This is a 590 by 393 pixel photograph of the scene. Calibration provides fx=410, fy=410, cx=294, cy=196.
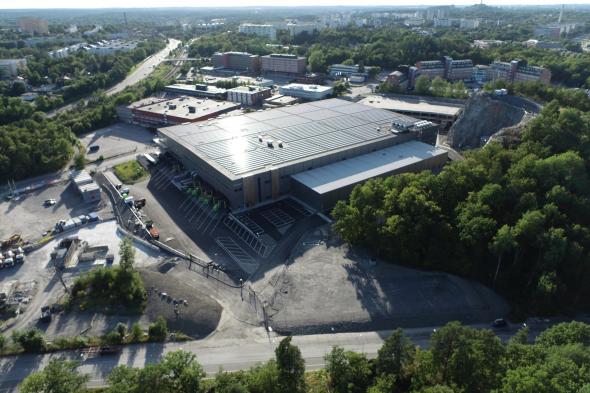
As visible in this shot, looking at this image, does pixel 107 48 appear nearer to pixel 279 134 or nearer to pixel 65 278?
pixel 279 134

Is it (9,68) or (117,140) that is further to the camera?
(9,68)

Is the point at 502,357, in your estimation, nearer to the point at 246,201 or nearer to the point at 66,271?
the point at 246,201

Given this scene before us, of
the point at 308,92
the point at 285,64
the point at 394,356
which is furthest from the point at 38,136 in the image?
the point at 285,64

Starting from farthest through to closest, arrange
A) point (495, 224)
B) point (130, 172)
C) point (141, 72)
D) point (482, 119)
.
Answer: point (141, 72)
point (482, 119)
point (130, 172)
point (495, 224)

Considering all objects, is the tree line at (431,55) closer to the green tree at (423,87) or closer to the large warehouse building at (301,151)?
the green tree at (423,87)

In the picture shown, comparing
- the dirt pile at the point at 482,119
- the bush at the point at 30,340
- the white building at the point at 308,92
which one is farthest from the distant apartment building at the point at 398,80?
the bush at the point at 30,340

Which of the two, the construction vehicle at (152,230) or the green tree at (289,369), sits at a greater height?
the green tree at (289,369)
